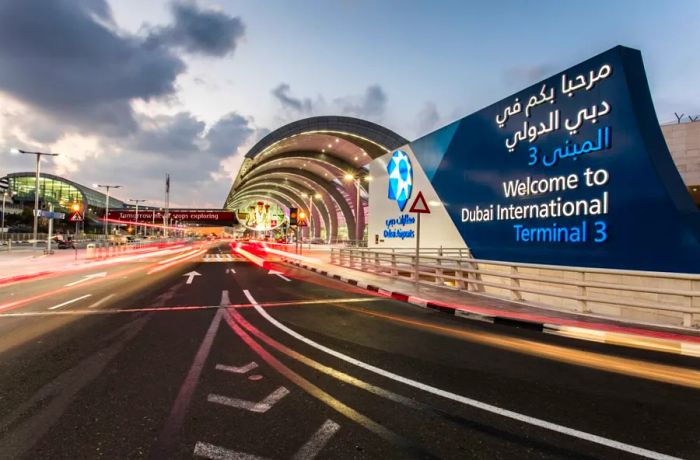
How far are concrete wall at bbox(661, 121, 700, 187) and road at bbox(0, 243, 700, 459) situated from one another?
81.6 ft

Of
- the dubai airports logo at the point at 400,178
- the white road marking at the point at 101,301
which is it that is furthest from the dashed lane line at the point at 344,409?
the dubai airports logo at the point at 400,178

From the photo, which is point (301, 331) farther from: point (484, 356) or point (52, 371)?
point (52, 371)

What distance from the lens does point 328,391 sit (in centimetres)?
442

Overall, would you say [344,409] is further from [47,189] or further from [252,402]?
[47,189]

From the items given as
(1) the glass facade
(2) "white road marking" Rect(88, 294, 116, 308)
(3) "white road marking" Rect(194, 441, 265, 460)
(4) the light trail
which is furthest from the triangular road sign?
(1) the glass facade

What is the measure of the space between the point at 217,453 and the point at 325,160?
52068 mm

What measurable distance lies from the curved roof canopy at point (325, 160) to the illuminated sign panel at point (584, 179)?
946 inches

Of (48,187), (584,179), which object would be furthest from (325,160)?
(48,187)

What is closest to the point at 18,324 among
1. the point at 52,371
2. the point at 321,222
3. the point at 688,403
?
the point at 52,371

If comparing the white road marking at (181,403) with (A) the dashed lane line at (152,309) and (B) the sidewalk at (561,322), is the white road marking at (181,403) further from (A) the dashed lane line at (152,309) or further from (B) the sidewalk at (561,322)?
(B) the sidewalk at (561,322)

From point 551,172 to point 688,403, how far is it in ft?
27.8

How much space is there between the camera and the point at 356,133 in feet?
125

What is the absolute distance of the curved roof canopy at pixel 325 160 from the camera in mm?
38503

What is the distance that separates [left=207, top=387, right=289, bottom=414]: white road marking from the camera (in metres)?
3.95
